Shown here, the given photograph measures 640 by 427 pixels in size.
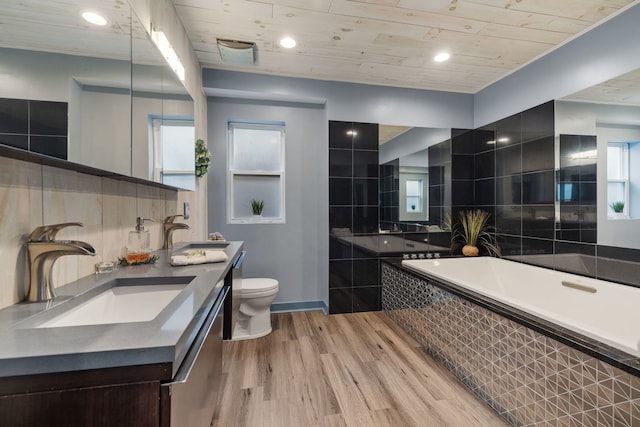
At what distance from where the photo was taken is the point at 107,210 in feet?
4.33

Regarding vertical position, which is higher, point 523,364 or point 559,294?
point 559,294

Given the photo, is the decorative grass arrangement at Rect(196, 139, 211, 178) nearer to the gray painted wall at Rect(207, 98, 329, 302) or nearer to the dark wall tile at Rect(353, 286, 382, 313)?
the gray painted wall at Rect(207, 98, 329, 302)

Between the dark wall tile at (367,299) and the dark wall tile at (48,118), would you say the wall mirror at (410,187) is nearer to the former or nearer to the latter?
the dark wall tile at (367,299)

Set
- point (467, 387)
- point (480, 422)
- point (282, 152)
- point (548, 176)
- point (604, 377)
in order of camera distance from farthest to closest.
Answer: point (282, 152) < point (548, 176) < point (467, 387) < point (480, 422) < point (604, 377)

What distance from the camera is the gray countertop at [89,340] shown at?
54 centimetres

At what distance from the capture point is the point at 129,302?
110 centimetres

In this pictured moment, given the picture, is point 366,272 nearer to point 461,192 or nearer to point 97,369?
point 461,192

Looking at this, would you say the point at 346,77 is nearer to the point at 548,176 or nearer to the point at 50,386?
the point at 548,176

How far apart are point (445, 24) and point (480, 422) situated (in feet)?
8.49

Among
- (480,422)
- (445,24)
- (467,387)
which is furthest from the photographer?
(445,24)

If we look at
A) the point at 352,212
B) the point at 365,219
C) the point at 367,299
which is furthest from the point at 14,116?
the point at 367,299

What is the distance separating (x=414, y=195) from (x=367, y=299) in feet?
4.23

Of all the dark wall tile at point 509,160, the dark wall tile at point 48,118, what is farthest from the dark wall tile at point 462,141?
the dark wall tile at point 48,118

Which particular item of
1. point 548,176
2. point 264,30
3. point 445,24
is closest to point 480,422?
point 548,176
